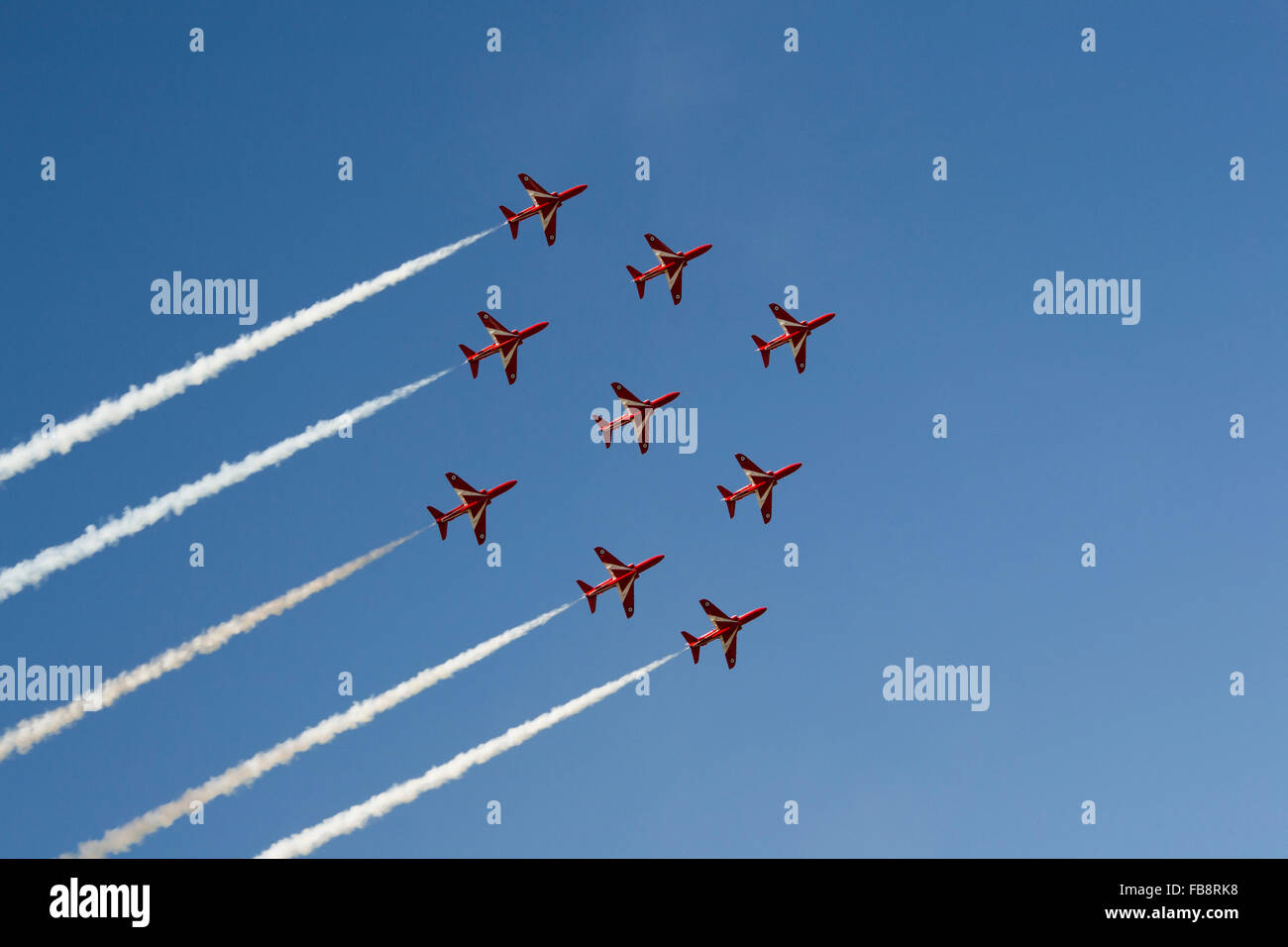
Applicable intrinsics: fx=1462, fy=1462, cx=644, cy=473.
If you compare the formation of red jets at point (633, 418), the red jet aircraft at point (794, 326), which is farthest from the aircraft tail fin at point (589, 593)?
the red jet aircraft at point (794, 326)

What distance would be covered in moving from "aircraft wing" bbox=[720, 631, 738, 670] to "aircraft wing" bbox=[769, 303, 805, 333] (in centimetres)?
3200

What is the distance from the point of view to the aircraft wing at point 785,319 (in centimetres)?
15012

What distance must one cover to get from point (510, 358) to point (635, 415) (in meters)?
13.7

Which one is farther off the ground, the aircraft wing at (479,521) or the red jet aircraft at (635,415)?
the red jet aircraft at (635,415)

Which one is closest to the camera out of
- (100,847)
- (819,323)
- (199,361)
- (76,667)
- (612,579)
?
(100,847)

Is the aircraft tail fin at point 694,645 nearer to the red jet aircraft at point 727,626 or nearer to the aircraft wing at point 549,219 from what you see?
the red jet aircraft at point 727,626

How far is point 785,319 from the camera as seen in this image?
150 m

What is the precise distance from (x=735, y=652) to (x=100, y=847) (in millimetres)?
60211

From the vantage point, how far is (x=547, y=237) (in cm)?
14538

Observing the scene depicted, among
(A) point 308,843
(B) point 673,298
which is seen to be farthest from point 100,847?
(B) point 673,298

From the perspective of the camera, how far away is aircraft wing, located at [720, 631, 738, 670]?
141750mm

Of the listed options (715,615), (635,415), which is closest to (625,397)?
(635,415)

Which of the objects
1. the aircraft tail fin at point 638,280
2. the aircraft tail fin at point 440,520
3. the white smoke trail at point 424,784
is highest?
the aircraft tail fin at point 638,280

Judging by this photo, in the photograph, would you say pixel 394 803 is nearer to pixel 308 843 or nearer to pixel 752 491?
pixel 308 843
